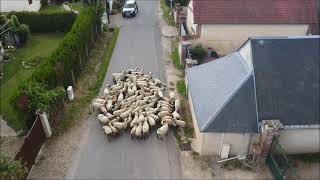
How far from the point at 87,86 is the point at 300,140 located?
16197 millimetres

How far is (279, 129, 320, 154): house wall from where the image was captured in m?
19.7

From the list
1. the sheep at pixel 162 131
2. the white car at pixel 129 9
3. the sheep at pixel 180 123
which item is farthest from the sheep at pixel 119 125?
the white car at pixel 129 9

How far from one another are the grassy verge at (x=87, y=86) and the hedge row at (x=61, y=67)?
30.9 inches

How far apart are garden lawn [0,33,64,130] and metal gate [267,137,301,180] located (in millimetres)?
15103

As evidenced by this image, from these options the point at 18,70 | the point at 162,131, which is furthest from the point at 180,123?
the point at 18,70

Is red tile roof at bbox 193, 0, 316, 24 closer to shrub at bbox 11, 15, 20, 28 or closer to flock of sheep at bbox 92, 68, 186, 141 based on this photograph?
flock of sheep at bbox 92, 68, 186, 141

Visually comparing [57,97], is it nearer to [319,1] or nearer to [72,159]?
[72,159]

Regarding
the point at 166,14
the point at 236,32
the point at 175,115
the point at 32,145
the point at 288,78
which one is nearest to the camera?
the point at 288,78

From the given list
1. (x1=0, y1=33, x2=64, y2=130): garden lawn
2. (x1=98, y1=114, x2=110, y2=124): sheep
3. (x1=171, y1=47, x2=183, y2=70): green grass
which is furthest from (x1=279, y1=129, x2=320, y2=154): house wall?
(x1=0, y1=33, x2=64, y2=130): garden lawn

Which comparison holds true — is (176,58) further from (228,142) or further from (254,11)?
(228,142)

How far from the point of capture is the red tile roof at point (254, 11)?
30594 millimetres

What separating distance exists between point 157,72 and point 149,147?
379 inches

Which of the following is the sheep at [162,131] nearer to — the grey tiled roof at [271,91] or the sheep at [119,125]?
the sheep at [119,125]

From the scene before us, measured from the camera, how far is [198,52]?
3061 cm
